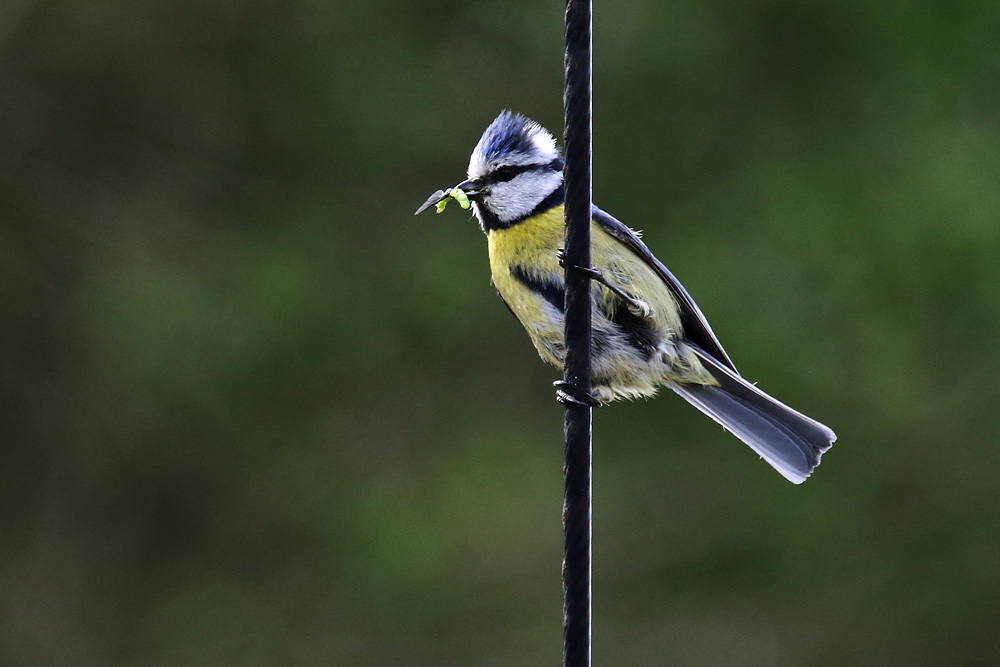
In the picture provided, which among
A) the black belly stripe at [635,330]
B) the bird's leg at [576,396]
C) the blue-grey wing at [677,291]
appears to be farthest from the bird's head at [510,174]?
the bird's leg at [576,396]

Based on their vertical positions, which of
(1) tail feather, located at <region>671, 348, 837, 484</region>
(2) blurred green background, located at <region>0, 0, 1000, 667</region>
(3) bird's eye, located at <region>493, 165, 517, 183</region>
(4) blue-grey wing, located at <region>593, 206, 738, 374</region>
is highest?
(2) blurred green background, located at <region>0, 0, 1000, 667</region>

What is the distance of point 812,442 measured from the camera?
262 centimetres

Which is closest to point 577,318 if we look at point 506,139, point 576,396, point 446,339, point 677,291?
point 576,396

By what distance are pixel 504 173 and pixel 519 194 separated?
77 millimetres

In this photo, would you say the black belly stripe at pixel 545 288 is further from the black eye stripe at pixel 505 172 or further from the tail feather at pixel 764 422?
the tail feather at pixel 764 422

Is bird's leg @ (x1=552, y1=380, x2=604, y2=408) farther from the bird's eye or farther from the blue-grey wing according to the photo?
the bird's eye

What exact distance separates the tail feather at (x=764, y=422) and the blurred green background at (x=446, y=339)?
2.24 meters

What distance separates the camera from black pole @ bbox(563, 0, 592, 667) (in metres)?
1.53

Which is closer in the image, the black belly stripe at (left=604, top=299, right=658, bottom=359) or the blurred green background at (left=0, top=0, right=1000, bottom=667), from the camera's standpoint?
the black belly stripe at (left=604, top=299, right=658, bottom=359)

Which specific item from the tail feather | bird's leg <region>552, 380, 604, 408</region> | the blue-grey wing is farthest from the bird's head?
bird's leg <region>552, 380, 604, 408</region>

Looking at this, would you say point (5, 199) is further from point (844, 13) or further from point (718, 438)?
point (844, 13)

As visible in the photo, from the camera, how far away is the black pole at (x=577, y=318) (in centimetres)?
153

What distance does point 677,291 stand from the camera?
2.64 metres

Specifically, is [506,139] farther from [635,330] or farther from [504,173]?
[635,330]
